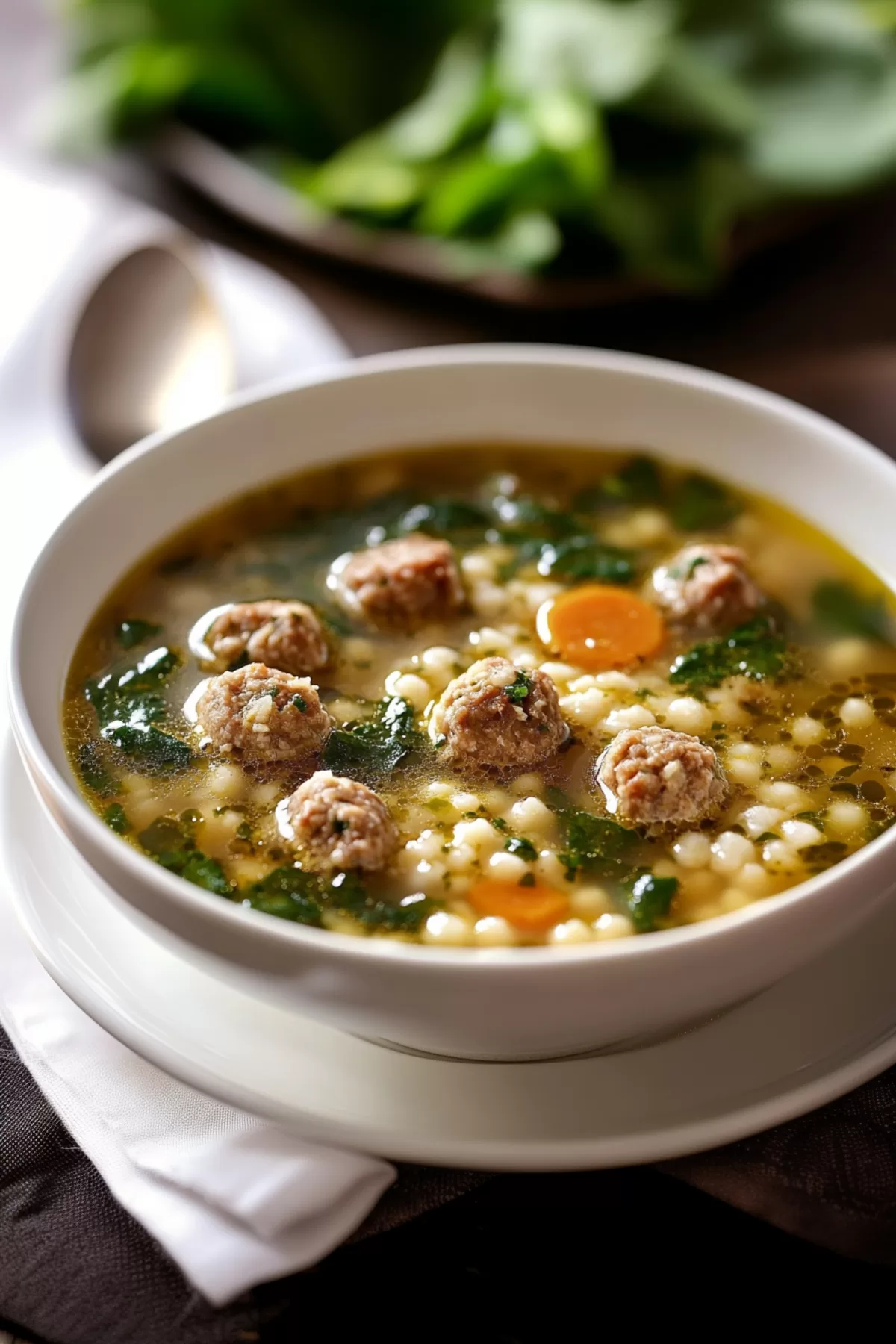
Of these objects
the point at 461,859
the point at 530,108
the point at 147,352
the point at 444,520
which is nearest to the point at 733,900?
the point at 461,859

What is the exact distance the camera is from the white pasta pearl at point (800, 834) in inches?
97.7

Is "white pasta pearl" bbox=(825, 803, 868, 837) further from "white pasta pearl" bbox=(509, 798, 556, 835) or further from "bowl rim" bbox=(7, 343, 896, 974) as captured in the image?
"white pasta pearl" bbox=(509, 798, 556, 835)

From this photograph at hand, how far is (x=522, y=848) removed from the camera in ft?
8.10

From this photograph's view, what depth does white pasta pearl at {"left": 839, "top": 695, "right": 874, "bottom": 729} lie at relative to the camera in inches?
108

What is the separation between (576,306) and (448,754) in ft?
6.76

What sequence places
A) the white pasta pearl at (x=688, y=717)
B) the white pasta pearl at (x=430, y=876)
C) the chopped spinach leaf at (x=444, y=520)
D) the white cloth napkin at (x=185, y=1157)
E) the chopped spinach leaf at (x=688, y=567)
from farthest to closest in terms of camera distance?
the chopped spinach leaf at (x=444, y=520) < the chopped spinach leaf at (x=688, y=567) < the white pasta pearl at (x=688, y=717) < the white pasta pearl at (x=430, y=876) < the white cloth napkin at (x=185, y=1157)

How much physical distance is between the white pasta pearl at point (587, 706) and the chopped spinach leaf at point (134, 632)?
84cm

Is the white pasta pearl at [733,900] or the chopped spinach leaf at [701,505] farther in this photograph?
the chopped spinach leaf at [701,505]

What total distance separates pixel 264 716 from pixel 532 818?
0.51 meters

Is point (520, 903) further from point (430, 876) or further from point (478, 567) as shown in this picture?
point (478, 567)

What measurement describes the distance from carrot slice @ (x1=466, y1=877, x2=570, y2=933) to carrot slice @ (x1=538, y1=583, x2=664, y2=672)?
609mm

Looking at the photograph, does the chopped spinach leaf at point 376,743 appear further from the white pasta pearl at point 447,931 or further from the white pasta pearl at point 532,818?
the white pasta pearl at point 447,931

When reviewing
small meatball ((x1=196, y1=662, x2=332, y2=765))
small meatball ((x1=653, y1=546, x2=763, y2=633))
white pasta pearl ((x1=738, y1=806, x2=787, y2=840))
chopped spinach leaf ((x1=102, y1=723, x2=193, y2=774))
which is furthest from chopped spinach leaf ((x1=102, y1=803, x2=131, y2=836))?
small meatball ((x1=653, y1=546, x2=763, y2=633))

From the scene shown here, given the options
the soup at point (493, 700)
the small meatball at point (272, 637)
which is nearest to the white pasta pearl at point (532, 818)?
the soup at point (493, 700)
